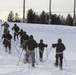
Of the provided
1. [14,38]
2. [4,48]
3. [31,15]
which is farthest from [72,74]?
[31,15]

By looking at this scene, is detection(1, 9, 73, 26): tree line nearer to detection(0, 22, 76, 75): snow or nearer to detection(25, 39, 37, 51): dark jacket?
detection(0, 22, 76, 75): snow

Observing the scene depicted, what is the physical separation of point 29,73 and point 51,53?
41.4 feet

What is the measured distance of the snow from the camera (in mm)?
18438

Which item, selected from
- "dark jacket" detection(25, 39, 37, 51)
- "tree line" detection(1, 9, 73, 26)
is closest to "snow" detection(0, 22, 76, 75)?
"dark jacket" detection(25, 39, 37, 51)

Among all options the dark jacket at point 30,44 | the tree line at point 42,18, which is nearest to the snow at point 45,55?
the dark jacket at point 30,44

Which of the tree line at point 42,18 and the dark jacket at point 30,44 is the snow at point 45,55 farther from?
the tree line at point 42,18

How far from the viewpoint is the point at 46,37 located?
39812 millimetres

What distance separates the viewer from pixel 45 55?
28625 mm

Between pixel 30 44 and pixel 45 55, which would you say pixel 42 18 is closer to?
pixel 45 55

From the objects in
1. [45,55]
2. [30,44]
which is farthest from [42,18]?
[30,44]

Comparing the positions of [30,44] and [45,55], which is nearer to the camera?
[30,44]

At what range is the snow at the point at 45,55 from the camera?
18438mm

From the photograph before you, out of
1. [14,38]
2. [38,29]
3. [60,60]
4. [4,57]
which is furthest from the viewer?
[38,29]

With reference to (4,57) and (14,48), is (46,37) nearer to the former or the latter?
(14,48)
